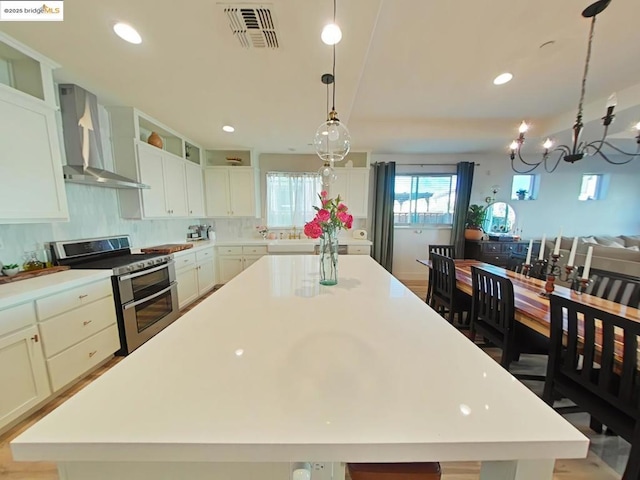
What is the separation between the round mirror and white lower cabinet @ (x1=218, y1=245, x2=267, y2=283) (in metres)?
4.59

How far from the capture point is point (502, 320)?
1.88 metres

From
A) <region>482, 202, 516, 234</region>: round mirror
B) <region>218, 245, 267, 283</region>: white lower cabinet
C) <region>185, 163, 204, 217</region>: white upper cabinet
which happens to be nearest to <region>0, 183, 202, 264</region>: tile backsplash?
<region>185, 163, 204, 217</region>: white upper cabinet

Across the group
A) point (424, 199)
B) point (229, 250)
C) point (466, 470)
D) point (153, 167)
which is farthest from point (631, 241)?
point (153, 167)

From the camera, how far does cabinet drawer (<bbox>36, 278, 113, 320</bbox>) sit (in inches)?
64.9

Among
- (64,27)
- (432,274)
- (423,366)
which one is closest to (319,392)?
(423,366)

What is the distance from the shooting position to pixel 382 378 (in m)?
0.68

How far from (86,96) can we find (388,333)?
337cm

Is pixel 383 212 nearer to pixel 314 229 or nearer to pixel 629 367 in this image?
pixel 314 229

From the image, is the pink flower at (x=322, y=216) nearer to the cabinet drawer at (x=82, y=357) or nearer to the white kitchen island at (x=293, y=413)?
the white kitchen island at (x=293, y=413)

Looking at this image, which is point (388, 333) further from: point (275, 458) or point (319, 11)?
point (319, 11)

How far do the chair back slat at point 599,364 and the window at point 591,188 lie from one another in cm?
540

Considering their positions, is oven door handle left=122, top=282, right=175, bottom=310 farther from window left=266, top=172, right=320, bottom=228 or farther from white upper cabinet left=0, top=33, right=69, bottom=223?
window left=266, top=172, right=320, bottom=228

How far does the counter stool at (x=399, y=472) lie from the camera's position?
68 cm

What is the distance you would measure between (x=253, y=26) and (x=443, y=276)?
2828mm
